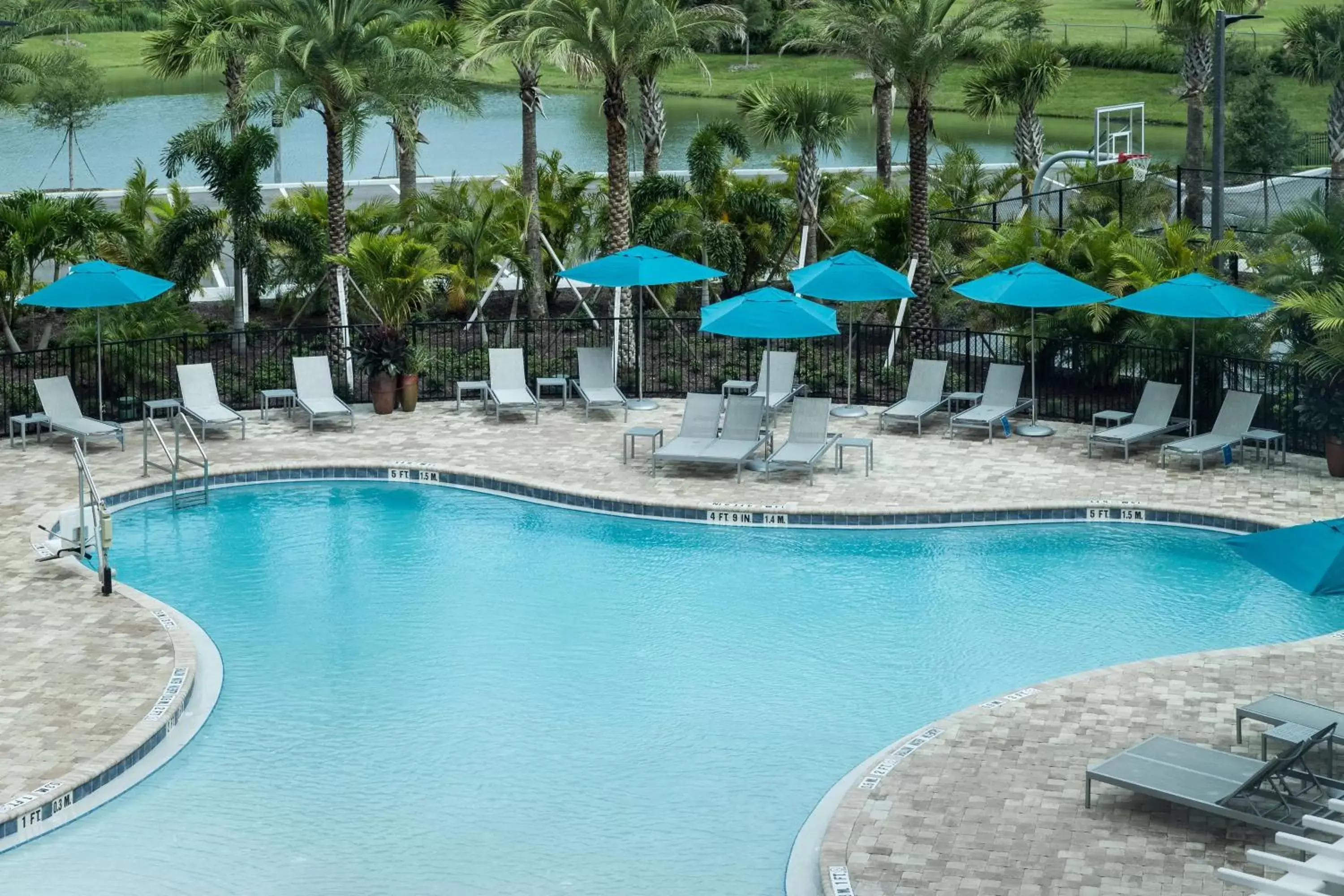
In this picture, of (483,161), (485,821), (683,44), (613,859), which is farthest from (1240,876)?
(483,161)

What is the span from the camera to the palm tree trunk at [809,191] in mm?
26969

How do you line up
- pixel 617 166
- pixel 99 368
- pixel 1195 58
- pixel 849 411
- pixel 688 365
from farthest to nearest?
pixel 1195 58 < pixel 688 365 < pixel 617 166 < pixel 849 411 < pixel 99 368

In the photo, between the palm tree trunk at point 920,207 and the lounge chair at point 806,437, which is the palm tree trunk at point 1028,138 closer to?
the palm tree trunk at point 920,207

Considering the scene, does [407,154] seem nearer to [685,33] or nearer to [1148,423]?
[685,33]

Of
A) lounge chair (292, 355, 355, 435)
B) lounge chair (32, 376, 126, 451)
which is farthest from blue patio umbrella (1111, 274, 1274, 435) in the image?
lounge chair (32, 376, 126, 451)

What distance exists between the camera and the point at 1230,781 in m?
Result: 10.4

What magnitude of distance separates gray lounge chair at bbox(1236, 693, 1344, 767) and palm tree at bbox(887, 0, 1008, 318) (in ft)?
40.1

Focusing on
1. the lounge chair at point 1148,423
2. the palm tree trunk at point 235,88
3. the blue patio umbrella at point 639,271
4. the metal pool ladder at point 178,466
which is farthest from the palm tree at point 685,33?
the metal pool ladder at point 178,466

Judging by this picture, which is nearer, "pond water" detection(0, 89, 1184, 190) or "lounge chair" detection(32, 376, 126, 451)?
"lounge chair" detection(32, 376, 126, 451)

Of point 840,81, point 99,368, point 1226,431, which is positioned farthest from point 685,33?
point 840,81

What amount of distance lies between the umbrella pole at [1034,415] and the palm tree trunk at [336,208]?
29.4ft

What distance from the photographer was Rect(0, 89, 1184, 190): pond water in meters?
58.9

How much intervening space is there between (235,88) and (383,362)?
958 centimetres

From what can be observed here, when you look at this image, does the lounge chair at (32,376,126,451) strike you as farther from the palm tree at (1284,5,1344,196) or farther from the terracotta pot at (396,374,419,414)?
the palm tree at (1284,5,1344,196)
